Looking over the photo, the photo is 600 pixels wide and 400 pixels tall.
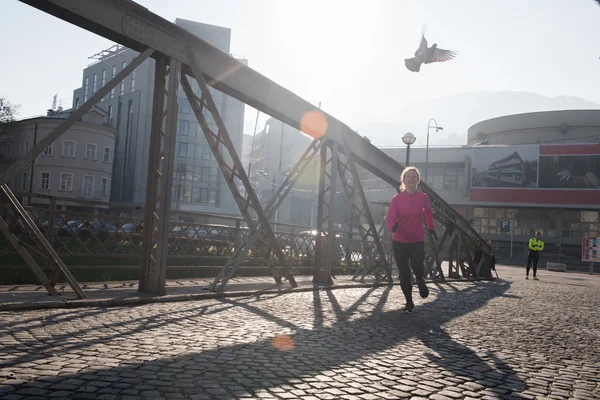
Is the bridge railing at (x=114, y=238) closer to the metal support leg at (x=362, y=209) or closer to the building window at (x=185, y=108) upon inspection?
the metal support leg at (x=362, y=209)

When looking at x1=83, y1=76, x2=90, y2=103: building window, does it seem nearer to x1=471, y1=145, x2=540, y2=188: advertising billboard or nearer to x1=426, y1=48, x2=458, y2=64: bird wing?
x1=471, y1=145, x2=540, y2=188: advertising billboard

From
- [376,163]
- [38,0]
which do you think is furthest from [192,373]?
[376,163]

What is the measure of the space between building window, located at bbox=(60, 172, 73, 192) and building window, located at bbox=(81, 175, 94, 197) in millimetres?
1066

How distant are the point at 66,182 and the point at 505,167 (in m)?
42.8

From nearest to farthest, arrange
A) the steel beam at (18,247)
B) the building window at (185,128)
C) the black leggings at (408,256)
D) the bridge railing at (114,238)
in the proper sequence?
1. the steel beam at (18,247)
2. the black leggings at (408,256)
3. the bridge railing at (114,238)
4. the building window at (185,128)

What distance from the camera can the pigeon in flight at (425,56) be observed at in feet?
50.0

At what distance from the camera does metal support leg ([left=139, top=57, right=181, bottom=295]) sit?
23.0 feet

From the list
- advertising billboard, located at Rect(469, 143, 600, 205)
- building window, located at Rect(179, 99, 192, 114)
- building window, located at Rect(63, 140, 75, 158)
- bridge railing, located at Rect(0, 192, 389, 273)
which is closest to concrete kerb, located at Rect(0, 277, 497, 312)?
bridge railing, located at Rect(0, 192, 389, 273)

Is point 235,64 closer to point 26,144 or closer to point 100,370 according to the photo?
point 100,370

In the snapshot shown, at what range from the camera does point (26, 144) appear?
52344 mm

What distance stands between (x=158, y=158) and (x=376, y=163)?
6487 mm

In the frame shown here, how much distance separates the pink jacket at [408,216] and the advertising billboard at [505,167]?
167 feet

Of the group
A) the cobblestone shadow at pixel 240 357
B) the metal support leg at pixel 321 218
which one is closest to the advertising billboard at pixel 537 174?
the metal support leg at pixel 321 218

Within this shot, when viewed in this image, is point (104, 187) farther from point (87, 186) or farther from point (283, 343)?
point (283, 343)
